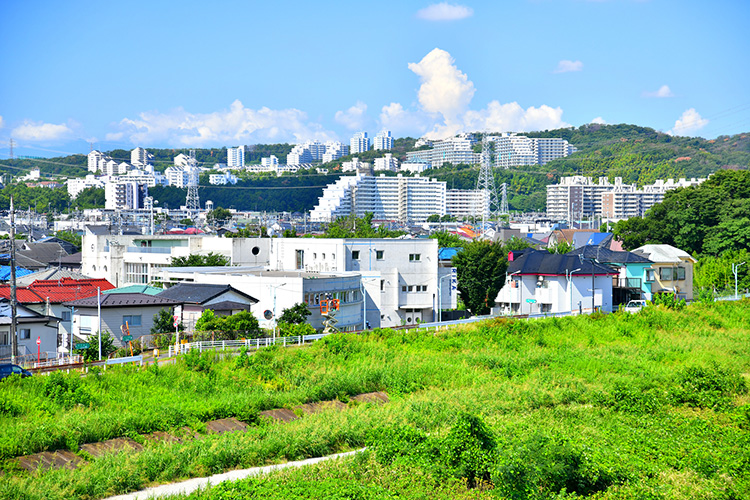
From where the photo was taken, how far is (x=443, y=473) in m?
12.2

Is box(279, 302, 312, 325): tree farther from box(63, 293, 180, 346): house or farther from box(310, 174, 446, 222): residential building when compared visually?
box(310, 174, 446, 222): residential building

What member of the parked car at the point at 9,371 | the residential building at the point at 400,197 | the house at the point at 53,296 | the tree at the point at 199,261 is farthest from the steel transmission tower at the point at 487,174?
the parked car at the point at 9,371

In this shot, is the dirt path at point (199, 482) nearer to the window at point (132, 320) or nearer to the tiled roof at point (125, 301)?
the window at point (132, 320)

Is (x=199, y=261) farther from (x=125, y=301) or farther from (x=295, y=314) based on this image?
(x=295, y=314)

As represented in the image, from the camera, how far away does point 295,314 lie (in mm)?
27781

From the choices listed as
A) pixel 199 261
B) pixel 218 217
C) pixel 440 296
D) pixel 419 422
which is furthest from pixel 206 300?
pixel 218 217

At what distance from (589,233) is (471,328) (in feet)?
138

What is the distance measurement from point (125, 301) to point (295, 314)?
6156 mm

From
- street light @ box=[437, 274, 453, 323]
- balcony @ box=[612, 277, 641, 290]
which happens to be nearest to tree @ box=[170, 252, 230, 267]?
street light @ box=[437, 274, 453, 323]

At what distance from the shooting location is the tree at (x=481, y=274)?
130 feet

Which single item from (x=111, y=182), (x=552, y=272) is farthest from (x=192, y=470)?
(x=111, y=182)

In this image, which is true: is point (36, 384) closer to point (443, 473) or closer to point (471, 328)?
point (443, 473)

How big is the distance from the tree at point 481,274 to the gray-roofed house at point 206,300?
1464 cm

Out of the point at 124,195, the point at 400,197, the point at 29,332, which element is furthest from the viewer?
the point at 124,195
